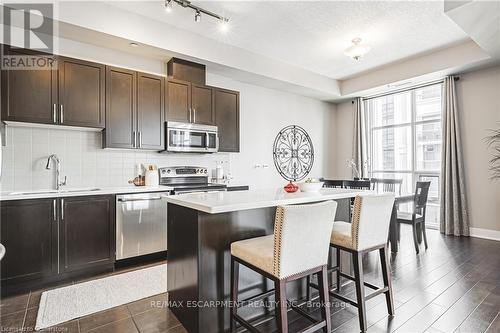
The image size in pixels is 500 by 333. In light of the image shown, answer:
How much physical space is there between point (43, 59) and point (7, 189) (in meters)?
1.48

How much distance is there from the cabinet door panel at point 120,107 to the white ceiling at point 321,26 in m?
0.78

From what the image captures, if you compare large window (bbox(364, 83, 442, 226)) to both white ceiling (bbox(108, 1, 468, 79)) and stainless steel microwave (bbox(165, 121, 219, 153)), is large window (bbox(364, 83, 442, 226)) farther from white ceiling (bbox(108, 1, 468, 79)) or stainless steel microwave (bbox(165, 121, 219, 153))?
stainless steel microwave (bbox(165, 121, 219, 153))

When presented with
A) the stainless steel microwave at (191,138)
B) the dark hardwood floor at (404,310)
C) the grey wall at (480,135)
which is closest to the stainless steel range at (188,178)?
the stainless steel microwave at (191,138)

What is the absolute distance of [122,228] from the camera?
316 cm

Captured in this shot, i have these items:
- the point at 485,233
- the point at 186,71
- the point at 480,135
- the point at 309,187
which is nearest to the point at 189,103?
the point at 186,71

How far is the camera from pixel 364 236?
2047 millimetres

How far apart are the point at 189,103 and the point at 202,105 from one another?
21cm

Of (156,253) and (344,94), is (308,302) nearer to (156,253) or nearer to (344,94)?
(156,253)

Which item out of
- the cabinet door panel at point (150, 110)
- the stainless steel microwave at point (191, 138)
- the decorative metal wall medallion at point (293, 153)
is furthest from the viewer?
the decorative metal wall medallion at point (293, 153)

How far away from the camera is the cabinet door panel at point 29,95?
2.70 metres

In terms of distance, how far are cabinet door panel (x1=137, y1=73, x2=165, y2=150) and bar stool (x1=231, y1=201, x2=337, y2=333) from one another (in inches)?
90.6

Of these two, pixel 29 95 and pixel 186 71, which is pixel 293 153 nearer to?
pixel 186 71

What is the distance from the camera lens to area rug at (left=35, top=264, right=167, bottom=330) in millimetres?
2201

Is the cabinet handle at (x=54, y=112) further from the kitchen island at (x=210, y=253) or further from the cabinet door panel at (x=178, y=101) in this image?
the kitchen island at (x=210, y=253)
